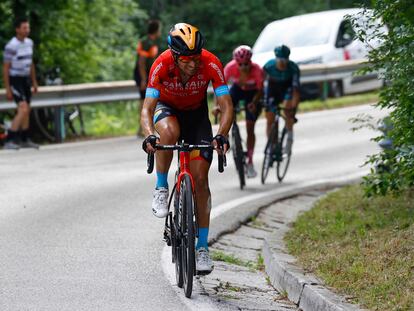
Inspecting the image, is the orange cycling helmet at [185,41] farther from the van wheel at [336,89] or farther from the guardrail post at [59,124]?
the van wheel at [336,89]

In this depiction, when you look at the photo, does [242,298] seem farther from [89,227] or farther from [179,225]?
[89,227]

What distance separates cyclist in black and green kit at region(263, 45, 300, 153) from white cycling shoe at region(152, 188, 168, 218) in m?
6.47

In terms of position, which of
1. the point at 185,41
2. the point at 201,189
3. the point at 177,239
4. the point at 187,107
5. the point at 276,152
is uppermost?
the point at 185,41

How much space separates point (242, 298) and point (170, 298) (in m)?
0.56

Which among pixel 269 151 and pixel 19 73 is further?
pixel 19 73

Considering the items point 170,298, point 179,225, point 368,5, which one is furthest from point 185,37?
point 368,5

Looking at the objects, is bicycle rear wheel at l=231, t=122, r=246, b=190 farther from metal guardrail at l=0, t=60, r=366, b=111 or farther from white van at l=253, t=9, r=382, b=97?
white van at l=253, t=9, r=382, b=97

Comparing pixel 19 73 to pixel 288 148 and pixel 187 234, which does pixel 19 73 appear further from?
pixel 187 234

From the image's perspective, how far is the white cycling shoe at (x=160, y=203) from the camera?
7.96 metres

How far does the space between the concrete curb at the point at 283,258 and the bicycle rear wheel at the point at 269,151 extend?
0.53 meters

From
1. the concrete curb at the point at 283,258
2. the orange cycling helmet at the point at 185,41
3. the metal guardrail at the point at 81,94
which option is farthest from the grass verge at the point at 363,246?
the metal guardrail at the point at 81,94

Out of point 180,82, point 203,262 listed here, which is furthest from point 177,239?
point 180,82

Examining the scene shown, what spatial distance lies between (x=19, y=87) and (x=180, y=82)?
9.33 metres

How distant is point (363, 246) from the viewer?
8625mm
